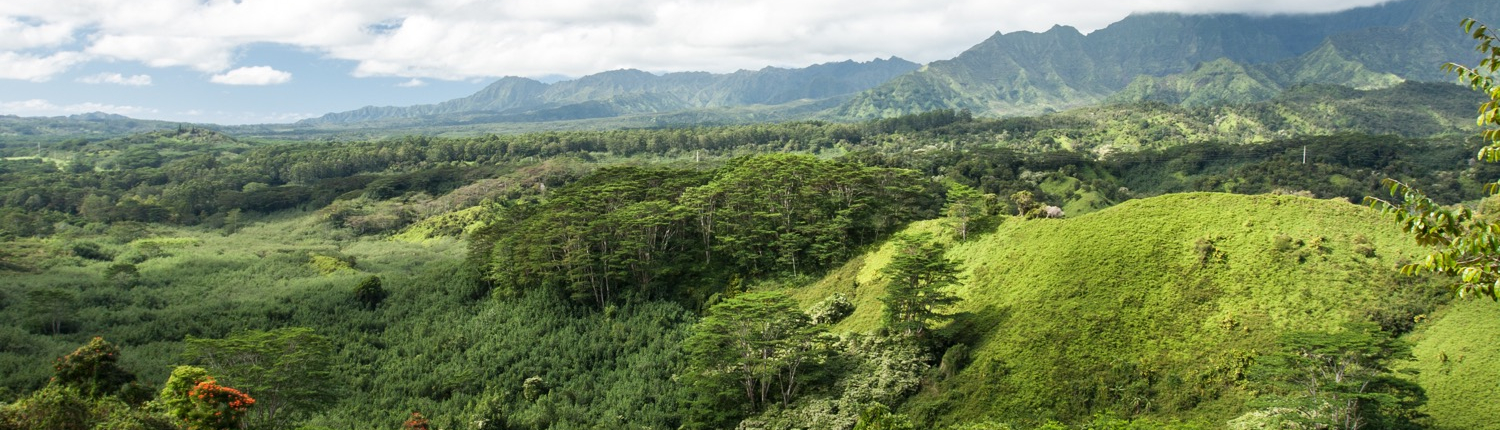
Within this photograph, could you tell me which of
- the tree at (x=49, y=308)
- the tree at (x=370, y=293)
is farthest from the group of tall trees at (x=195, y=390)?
the tree at (x=49, y=308)

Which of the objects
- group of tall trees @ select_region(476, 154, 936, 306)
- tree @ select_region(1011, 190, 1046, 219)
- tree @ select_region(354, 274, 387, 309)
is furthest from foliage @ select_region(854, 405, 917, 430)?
tree @ select_region(354, 274, 387, 309)

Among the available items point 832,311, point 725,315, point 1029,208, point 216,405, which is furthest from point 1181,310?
point 216,405

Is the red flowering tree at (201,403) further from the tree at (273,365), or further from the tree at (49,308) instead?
the tree at (49,308)

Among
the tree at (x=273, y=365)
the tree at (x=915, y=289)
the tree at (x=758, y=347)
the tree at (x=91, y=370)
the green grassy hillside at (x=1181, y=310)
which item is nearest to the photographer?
the tree at (x=91, y=370)

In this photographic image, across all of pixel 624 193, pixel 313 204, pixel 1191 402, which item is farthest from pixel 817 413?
pixel 313 204

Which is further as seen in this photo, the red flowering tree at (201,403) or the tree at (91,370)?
the tree at (91,370)

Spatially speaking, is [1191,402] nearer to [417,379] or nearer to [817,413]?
[817,413]
